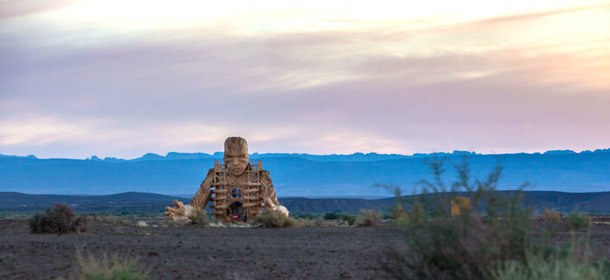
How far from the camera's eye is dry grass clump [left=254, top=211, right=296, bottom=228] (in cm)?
3381

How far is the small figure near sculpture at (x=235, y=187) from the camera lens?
125 feet

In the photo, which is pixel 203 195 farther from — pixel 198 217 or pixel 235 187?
pixel 198 217

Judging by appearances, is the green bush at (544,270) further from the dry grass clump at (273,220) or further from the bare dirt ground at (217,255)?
the dry grass clump at (273,220)

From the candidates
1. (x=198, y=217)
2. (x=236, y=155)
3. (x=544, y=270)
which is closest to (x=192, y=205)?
(x=236, y=155)

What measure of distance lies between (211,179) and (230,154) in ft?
5.19

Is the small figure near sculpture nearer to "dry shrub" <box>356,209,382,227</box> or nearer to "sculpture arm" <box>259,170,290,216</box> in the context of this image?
"sculpture arm" <box>259,170,290,216</box>

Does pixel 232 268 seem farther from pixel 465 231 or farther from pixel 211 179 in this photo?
pixel 211 179

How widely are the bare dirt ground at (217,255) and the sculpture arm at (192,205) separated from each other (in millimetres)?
10133

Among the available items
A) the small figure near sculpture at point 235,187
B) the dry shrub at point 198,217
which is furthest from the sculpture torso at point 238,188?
the dry shrub at point 198,217

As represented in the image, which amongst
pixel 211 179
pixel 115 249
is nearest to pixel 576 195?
pixel 211 179

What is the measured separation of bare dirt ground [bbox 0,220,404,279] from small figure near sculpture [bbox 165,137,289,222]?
1083 centimetres

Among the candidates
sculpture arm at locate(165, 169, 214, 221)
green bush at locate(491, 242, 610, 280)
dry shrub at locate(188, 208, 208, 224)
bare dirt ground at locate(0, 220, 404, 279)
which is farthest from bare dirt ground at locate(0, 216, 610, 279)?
sculpture arm at locate(165, 169, 214, 221)

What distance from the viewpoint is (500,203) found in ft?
38.7

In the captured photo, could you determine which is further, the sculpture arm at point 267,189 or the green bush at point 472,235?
the sculpture arm at point 267,189
